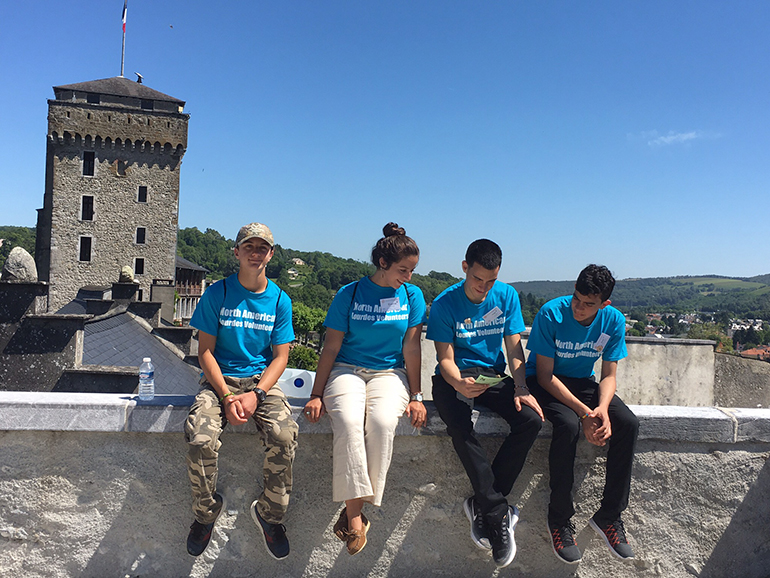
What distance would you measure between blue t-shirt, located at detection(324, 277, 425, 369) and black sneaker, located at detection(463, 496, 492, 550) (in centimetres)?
85

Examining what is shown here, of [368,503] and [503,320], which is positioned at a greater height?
[503,320]

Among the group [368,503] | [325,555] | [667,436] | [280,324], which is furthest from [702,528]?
[280,324]

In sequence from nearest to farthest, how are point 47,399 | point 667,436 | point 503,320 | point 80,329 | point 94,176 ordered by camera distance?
point 47,399, point 667,436, point 503,320, point 80,329, point 94,176

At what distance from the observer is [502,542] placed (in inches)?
106

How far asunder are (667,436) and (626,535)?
60 centimetres

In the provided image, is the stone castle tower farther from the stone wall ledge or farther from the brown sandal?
the brown sandal

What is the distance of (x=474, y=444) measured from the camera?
2740 mm

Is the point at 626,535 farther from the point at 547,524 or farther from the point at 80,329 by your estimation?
the point at 80,329

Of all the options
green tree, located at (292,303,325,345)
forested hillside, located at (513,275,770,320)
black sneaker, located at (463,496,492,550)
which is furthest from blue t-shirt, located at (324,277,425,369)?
forested hillside, located at (513,275,770,320)

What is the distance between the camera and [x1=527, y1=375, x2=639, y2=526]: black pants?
278cm

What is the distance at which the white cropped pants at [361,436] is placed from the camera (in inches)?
103

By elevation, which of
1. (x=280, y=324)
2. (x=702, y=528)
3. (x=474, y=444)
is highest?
(x=280, y=324)

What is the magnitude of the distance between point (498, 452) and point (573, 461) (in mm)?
399

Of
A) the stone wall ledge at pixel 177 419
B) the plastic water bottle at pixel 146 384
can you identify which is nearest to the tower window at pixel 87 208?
the plastic water bottle at pixel 146 384
